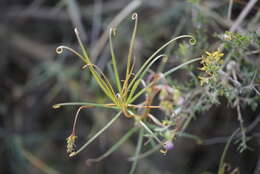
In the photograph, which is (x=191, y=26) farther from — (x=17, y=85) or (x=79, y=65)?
(x=17, y=85)

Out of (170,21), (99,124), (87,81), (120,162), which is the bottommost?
(120,162)

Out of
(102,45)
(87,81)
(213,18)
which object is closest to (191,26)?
(213,18)

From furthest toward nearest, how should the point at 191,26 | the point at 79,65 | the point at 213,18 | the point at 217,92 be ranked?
the point at 79,65, the point at 191,26, the point at 213,18, the point at 217,92

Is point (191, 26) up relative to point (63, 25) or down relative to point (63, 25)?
down

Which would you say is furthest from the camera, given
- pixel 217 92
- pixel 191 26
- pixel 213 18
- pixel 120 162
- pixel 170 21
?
pixel 120 162

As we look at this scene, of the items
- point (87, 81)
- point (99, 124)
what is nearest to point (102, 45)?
point (87, 81)

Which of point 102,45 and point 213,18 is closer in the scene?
point 213,18
